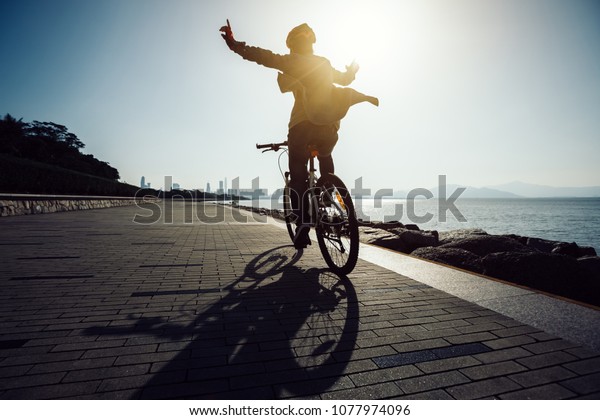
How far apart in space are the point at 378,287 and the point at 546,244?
38.7ft

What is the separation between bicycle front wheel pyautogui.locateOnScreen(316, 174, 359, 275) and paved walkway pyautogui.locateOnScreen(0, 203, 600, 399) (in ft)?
1.09

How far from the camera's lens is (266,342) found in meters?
1.88

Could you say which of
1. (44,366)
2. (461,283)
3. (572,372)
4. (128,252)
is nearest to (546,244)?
(461,283)

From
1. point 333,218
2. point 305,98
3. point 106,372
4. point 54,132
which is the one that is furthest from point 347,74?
point 54,132

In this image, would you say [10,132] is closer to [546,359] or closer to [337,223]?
[337,223]

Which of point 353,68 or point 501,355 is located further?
point 353,68

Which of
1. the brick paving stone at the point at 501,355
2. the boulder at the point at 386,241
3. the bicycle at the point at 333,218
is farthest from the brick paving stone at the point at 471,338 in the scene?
the boulder at the point at 386,241

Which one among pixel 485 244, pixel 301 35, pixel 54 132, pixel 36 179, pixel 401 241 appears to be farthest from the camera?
pixel 54 132

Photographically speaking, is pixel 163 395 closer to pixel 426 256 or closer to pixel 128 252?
pixel 128 252

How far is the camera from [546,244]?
11344 mm

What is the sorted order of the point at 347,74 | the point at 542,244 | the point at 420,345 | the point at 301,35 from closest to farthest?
the point at 420,345, the point at 301,35, the point at 347,74, the point at 542,244

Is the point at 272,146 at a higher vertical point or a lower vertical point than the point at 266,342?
higher

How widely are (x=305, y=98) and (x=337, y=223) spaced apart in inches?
58.4

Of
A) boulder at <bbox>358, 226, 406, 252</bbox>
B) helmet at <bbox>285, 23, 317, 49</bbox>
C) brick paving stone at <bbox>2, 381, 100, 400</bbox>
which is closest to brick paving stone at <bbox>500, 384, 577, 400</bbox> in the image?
brick paving stone at <bbox>2, 381, 100, 400</bbox>
